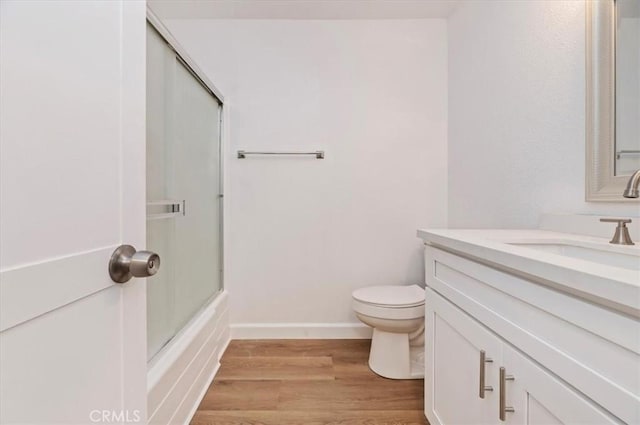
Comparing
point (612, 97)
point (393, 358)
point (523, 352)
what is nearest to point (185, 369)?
point (393, 358)

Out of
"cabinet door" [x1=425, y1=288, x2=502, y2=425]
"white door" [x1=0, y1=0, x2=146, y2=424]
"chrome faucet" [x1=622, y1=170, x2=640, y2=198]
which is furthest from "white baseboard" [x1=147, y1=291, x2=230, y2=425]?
"chrome faucet" [x1=622, y1=170, x2=640, y2=198]

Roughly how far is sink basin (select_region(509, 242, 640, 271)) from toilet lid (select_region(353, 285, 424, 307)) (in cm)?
74

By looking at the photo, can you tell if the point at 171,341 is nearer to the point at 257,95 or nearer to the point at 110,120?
the point at 110,120

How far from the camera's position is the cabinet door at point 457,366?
0.82 metres

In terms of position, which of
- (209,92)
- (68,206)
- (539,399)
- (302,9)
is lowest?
(539,399)

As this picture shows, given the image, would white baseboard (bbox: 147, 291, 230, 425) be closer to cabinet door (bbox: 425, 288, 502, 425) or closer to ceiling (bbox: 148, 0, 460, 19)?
cabinet door (bbox: 425, 288, 502, 425)

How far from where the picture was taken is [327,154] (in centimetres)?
216

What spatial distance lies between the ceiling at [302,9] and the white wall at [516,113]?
0.82ft

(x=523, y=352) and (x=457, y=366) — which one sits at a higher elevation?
(x=523, y=352)

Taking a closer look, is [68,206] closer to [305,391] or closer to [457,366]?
[457,366]

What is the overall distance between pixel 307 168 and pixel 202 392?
1447 millimetres

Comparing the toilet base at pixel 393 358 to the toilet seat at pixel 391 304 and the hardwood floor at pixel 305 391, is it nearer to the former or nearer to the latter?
the hardwood floor at pixel 305 391

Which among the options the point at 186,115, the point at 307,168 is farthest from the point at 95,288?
the point at 307,168

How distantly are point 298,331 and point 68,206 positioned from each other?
1.93 m
